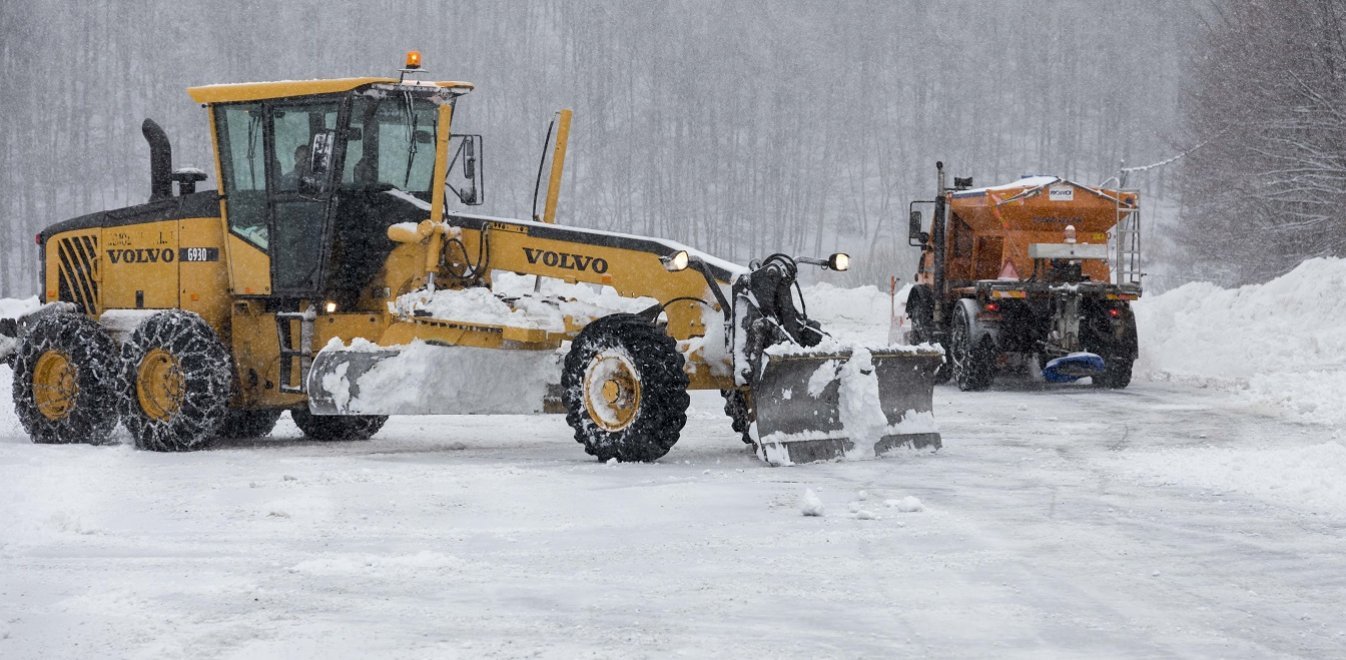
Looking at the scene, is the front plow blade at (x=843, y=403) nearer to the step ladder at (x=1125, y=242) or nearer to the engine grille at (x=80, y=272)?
the engine grille at (x=80, y=272)

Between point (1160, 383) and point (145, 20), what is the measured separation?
85777 millimetres

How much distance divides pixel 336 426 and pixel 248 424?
81cm

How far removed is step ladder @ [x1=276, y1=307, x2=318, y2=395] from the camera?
1225cm

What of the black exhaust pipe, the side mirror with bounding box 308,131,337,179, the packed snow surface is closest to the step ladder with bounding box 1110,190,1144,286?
the packed snow surface

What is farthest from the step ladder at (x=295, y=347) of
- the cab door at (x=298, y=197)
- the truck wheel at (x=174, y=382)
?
the truck wheel at (x=174, y=382)

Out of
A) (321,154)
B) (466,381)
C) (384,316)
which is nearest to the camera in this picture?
(466,381)

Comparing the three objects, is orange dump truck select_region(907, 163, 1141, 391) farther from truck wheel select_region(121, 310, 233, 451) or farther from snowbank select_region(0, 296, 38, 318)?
snowbank select_region(0, 296, 38, 318)

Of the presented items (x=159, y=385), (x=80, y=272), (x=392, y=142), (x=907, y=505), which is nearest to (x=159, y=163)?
(x=80, y=272)

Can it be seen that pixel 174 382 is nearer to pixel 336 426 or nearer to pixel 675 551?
pixel 336 426

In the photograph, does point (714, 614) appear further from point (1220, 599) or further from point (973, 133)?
point (973, 133)

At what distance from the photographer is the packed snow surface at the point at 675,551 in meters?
5.58

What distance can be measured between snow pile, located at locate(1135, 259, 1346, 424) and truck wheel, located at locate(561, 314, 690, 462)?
915 centimetres

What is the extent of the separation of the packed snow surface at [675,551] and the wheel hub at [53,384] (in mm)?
788

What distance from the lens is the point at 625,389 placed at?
10.6 meters
